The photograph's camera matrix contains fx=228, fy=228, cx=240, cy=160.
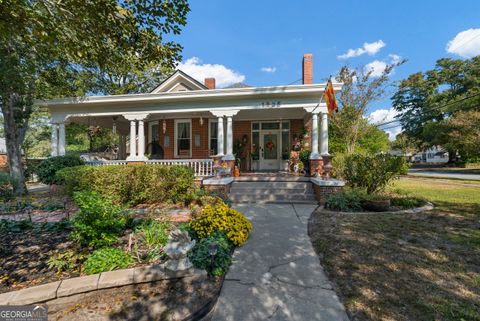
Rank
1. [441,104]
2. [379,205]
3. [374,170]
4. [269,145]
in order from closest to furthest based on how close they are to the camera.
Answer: [379,205]
[374,170]
[269,145]
[441,104]

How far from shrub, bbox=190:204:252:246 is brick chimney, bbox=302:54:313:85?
405 inches

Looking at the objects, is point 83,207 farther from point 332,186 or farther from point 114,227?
point 332,186

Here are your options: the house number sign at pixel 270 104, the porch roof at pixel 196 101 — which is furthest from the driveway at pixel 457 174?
the house number sign at pixel 270 104

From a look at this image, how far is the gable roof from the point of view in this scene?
12680 mm

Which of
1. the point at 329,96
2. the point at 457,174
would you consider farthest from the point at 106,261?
the point at 457,174

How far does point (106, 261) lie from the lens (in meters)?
2.78

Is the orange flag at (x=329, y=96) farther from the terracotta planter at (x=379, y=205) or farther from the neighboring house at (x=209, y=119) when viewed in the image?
the terracotta planter at (x=379, y=205)

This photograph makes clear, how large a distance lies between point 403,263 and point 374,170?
4.74 meters

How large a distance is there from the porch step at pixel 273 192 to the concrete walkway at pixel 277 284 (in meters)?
3.10

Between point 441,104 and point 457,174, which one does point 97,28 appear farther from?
point 441,104

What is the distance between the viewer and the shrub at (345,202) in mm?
6488

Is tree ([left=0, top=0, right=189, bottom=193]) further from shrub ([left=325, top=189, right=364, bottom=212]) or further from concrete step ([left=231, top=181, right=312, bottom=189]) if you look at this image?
shrub ([left=325, top=189, right=364, bottom=212])
